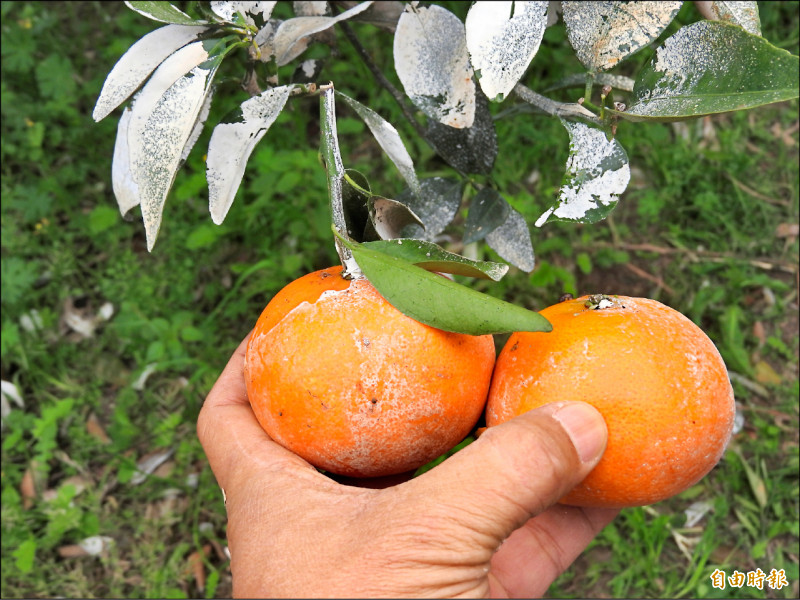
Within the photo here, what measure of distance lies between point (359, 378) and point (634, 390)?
1.43ft

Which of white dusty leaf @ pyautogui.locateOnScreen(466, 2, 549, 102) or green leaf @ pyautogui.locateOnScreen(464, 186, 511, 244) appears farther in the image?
green leaf @ pyautogui.locateOnScreen(464, 186, 511, 244)

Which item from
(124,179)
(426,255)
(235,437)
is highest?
(124,179)

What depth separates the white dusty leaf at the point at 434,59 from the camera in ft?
4.05

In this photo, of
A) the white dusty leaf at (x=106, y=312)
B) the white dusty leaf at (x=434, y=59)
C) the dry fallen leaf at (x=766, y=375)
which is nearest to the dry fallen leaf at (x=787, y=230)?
the dry fallen leaf at (x=766, y=375)

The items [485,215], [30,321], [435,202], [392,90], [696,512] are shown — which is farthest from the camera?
[30,321]

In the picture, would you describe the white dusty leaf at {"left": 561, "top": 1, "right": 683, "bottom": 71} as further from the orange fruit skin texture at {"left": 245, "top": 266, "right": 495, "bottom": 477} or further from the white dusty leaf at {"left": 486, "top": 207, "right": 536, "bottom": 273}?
the orange fruit skin texture at {"left": 245, "top": 266, "right": 495, "bottom": 477}

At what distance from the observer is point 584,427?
1054mm

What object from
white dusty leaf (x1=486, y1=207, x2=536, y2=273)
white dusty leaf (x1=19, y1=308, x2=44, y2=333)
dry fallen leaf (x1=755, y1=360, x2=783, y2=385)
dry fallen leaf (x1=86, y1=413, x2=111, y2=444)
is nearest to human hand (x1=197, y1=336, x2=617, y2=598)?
white dusty leaf (x1=486, y1=207, x2=536, y2=273)

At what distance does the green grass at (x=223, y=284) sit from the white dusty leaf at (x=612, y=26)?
0.85 m

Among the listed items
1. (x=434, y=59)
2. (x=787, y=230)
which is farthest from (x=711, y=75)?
(x=787, y=230)

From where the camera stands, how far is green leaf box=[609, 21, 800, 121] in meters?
0.95

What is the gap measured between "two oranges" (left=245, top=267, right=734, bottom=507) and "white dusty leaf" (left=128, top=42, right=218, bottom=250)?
27 centimetres

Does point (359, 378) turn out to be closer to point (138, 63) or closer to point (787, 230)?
point (138, 63)

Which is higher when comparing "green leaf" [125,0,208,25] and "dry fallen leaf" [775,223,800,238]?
"green leaf" [125,0,208,25]
